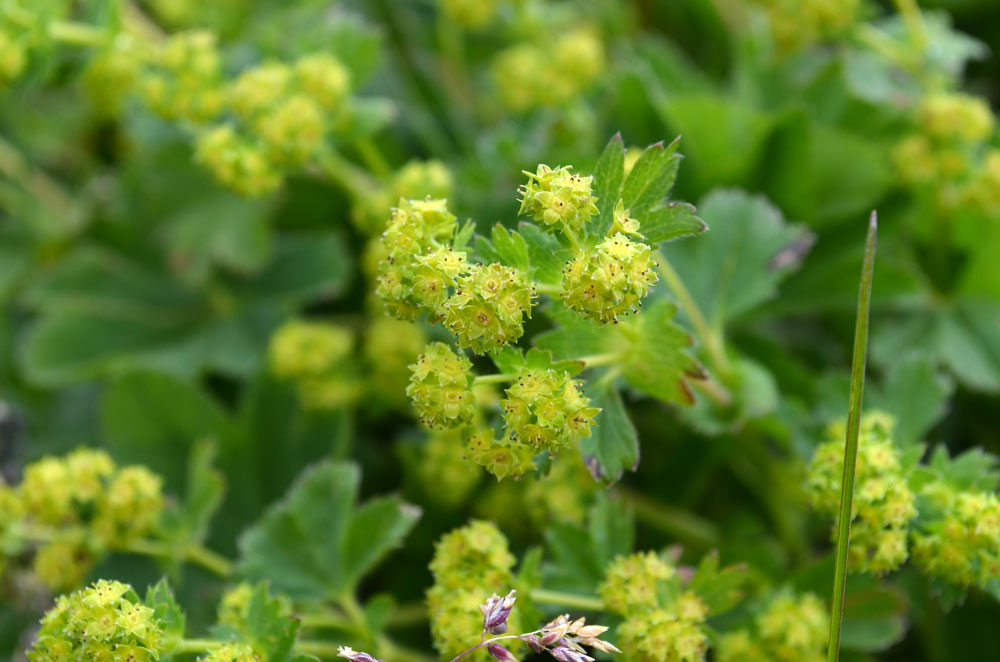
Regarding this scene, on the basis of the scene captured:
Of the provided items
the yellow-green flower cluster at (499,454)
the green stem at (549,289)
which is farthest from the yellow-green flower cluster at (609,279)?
the yellow-green flower cluster at (499,454)

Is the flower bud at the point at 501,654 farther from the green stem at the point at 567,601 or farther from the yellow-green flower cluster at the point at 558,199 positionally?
the yellow-green flower cluster at the point at 558,199

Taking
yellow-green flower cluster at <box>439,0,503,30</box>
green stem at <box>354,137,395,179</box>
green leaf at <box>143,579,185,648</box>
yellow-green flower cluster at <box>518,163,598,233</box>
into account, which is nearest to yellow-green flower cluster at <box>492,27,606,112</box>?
yellow-green flower cluster at <box>439,0,503,30</box>

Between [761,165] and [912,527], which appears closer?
[912,527]

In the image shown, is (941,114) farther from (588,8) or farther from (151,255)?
(151,255)

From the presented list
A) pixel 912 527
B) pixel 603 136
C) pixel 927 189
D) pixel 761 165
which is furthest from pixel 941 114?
pixel 912 527

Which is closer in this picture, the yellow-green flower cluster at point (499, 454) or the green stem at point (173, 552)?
the yellow-green flower cluster at point (499, 454)

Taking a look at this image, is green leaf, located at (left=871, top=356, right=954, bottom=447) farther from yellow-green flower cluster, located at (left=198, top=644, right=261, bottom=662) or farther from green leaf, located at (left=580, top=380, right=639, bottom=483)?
yellow-green flower cluster, located at (left=198, top=644, right=261, bottom=662)
